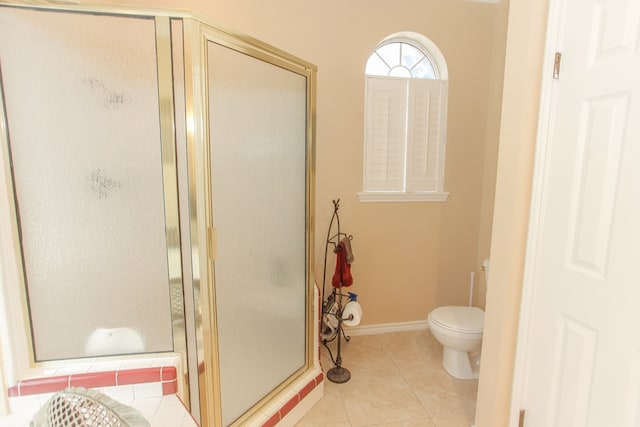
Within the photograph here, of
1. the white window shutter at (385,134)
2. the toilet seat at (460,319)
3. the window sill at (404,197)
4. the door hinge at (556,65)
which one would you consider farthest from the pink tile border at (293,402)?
the door hinge at (556,65)

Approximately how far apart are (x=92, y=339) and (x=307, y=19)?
7.14 feet

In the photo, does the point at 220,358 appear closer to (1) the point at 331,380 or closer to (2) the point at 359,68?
(1) the point at 331,380

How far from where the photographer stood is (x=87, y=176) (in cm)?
104

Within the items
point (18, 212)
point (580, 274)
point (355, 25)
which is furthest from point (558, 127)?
point (18, 212)

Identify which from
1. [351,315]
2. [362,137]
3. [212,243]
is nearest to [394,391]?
[351,315]

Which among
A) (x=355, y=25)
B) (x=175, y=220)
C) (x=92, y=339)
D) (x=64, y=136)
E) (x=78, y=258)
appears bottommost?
(x=92, y=339)

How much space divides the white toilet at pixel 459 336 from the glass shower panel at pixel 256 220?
3.05 ft

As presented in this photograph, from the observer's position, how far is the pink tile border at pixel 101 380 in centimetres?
99

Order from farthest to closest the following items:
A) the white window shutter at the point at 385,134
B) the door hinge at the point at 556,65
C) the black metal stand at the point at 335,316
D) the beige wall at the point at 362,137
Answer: the white window shutter at the point at 385,134, the beige wall at the point at 362,137, the black metal stand at the point at 335,316, the door hinge at the point at 556,65

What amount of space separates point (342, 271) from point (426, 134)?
1237 millimetres

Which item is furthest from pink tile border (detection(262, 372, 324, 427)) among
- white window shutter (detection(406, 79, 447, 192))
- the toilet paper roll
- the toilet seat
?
white window shutter (detection(406, 79, 447, 192))

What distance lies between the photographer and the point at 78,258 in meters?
1.07

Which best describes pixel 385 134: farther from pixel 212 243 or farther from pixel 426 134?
pixel 212 243

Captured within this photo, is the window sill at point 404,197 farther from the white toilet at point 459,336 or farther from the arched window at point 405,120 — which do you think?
the white toilet at point 459,336
